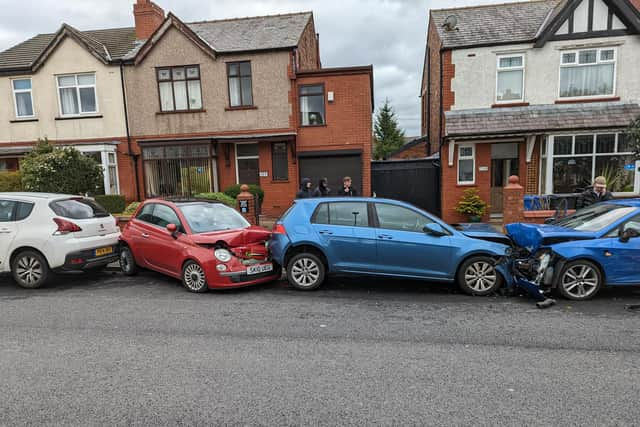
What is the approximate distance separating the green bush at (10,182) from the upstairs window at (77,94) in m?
3.86

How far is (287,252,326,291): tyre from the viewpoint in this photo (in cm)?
648

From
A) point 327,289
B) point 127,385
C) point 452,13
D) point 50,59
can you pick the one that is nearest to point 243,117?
point 50,59

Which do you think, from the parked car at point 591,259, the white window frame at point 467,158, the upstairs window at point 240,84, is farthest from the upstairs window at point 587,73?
the upstairs window at point 240,84

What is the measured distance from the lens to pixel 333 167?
49.3ft

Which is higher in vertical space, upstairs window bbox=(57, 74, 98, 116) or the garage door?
upstairs window bbox=(57, 74, 98, 116)

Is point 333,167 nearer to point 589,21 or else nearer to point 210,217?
point 210,217

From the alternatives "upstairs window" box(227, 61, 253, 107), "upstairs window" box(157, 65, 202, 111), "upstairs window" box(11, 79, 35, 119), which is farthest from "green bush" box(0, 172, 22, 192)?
"upstairs window" box(227, 61, 253, 107)

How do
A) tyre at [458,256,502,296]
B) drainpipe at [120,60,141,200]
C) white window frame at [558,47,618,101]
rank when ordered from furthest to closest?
1. drainpipe at [120,60,141,200]
2. white window frame at [558,47,618,101]
3. tyre at [458,256,502,296]

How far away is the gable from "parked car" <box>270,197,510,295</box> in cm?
1052

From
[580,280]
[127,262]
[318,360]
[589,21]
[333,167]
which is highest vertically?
[589,21]

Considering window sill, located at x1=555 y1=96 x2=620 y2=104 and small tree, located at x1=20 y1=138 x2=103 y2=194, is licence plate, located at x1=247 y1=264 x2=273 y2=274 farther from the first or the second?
window sill, located at x1=555 y1=96 x2=620 y2=104

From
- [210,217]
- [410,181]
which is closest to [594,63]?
[410,181]

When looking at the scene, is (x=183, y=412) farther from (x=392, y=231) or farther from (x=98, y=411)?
(x=392, y=231)

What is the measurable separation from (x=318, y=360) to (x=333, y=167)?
1152 cm
